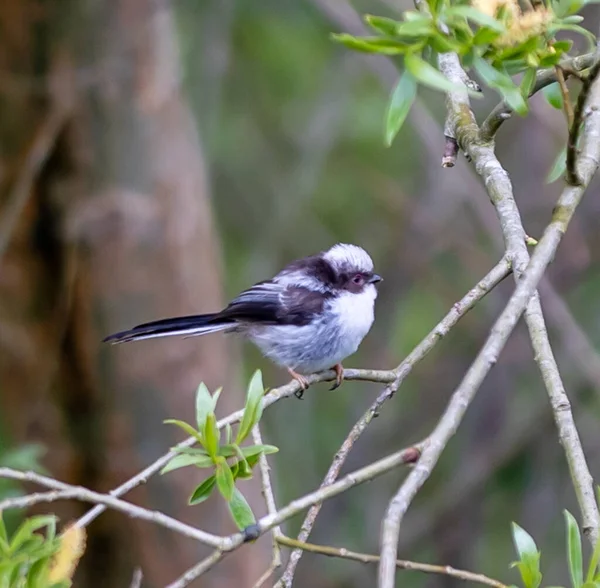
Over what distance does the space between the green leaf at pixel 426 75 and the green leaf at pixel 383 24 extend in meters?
0.06

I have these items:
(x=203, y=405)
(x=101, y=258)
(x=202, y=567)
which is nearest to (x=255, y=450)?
(x=203, y=405)

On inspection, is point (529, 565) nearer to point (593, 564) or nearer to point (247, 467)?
point (593, 564)

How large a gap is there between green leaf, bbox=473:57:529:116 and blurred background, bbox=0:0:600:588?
2414mm

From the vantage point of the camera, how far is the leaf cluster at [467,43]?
5.26 ft

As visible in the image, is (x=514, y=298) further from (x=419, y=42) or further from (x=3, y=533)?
(x=3, y=533)

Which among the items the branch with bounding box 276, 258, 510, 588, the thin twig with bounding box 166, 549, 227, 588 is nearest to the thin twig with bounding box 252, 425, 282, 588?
the branch with bounding box 276, 258, 510, 588

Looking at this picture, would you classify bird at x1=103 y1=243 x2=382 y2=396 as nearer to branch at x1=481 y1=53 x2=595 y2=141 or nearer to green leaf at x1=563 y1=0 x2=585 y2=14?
branch at x1=481 y1=53 x2=595 y2=141

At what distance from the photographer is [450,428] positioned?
1630mm

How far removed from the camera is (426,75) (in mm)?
1577

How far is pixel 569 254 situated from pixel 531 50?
14.4 feet

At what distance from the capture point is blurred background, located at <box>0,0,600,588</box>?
14.8 feet

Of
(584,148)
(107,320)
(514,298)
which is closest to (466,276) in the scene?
(107,320)

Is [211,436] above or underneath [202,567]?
above

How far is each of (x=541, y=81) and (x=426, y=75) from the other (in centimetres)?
77
